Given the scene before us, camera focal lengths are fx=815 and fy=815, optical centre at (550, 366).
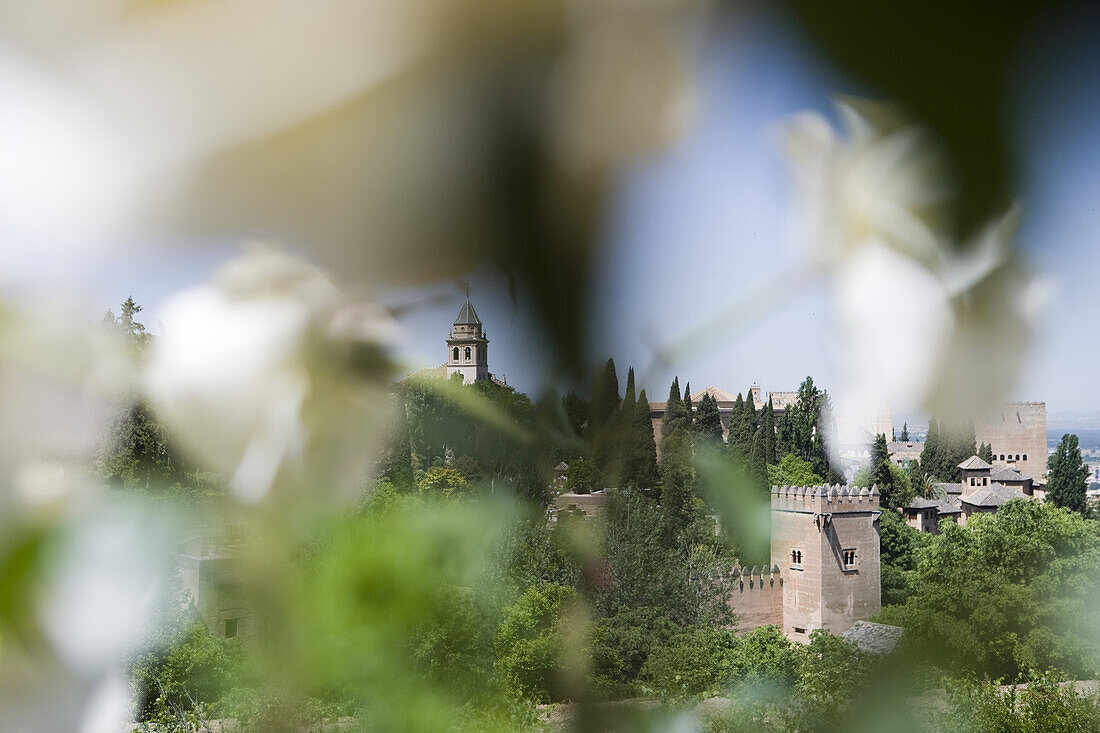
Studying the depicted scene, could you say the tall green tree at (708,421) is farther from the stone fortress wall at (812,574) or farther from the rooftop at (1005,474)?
the rooftop at (1005,474)

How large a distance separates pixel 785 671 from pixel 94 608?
699 mm

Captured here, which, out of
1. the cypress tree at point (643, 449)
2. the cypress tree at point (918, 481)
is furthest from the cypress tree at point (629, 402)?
the cypress tree at point (918, 481)

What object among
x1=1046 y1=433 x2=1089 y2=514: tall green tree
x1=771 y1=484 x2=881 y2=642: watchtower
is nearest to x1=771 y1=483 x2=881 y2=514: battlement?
x1=771 y1=484 x2=881 y2=642: watchtower

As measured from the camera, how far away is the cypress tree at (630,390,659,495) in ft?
2.63

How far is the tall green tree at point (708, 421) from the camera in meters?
0.83

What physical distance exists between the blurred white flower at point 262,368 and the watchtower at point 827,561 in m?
0.47

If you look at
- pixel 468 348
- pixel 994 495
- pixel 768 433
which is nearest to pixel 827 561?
pixel 768 433

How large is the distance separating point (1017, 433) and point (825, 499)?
257 millimetres

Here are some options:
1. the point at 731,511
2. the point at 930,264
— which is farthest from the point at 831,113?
the point at 731,511

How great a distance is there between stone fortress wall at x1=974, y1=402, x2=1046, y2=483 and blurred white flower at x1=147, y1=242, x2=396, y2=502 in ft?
2.28

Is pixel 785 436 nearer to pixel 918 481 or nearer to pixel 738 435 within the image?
pixel 738 435

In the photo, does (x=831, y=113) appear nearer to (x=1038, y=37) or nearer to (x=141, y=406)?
(x=1038, y=37)

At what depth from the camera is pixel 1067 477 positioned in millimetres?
933

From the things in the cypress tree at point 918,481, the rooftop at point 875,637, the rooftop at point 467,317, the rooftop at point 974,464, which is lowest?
the rooftop at point 875,637
